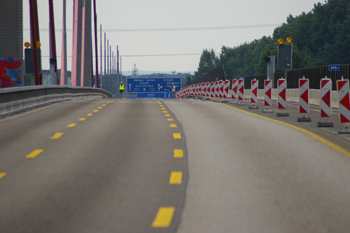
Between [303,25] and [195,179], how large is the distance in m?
98.0

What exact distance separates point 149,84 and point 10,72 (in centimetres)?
3896

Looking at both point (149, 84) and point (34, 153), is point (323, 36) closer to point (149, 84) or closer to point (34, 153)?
point (149, 84)

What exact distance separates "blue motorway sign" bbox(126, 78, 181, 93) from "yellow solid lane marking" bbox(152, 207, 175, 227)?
76241 mm

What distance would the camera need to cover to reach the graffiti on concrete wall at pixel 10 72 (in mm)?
44128

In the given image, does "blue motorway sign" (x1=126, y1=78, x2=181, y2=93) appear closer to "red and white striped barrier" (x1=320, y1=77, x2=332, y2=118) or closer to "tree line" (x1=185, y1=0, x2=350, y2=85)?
"tree line" (x1=185, y1=0, x2=350, y2=85)

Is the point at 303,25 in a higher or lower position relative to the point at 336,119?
higher

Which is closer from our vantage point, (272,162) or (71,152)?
(272,162)

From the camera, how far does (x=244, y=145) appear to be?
10.4m

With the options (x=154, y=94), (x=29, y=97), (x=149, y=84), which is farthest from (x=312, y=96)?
(x=154, y=94)

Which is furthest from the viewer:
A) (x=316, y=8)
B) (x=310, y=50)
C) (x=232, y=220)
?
(x=310, y=50)

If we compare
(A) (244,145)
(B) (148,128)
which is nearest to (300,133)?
(A) (244,145)

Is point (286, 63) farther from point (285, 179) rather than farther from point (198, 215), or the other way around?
point (198, 215)

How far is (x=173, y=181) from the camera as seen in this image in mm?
7219

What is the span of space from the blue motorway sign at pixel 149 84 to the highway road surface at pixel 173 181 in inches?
2733
